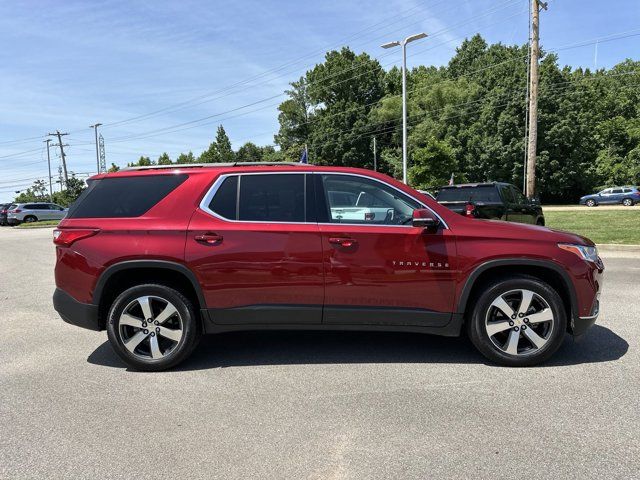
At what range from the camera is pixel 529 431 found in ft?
10.4

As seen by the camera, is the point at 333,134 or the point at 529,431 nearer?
the point at 529,431

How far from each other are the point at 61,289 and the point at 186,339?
4.19 ft

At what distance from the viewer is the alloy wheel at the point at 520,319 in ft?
13.8

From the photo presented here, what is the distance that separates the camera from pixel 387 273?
4152 mm

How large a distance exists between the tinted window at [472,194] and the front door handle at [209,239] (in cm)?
817

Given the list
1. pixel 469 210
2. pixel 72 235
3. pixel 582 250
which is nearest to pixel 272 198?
pixel 72 235

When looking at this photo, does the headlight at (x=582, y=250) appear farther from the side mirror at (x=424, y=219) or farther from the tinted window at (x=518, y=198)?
the tinted window at (x=518, y=198)

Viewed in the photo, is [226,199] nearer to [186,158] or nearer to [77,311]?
[77,311]

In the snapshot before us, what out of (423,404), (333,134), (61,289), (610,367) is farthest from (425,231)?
(333,134)

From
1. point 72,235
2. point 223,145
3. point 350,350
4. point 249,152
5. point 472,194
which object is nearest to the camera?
point 72,235

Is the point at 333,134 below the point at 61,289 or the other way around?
the other way around

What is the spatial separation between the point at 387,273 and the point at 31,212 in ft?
132

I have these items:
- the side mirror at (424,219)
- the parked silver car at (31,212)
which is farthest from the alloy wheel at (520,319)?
the parked silver car at (31,212)

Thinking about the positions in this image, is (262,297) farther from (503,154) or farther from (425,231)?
(503,154)
